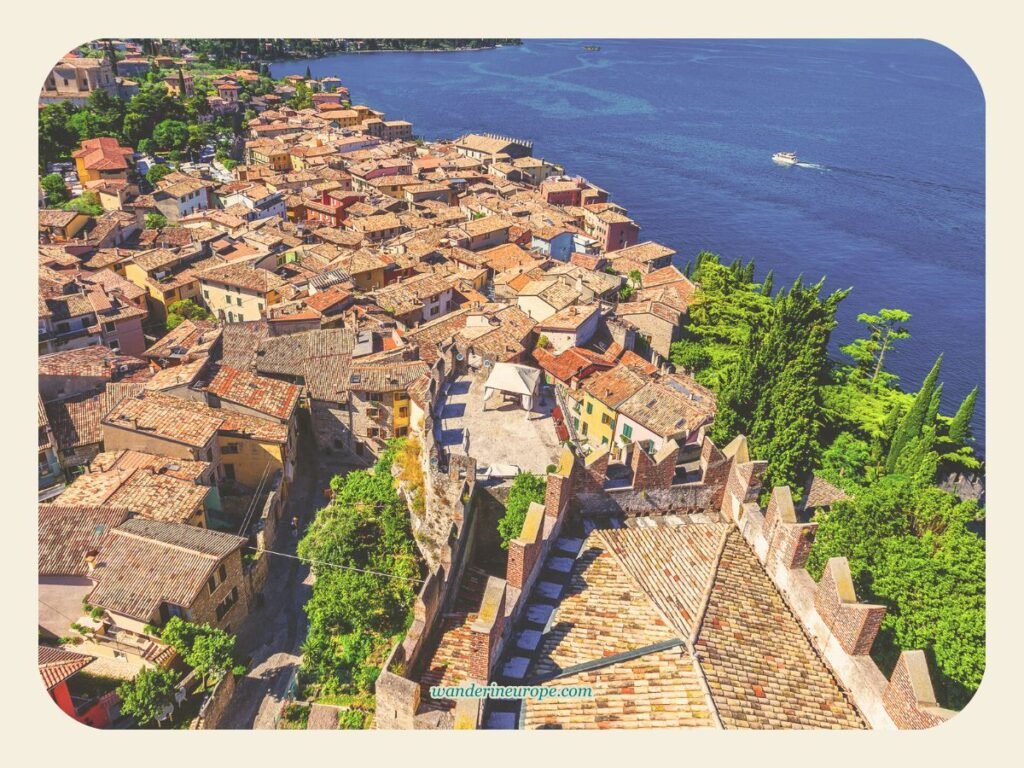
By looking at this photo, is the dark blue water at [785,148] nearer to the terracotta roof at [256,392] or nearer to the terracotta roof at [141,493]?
the terracotta roof at [256,392]

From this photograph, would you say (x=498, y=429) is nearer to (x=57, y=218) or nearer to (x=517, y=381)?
(x=517, y=381)

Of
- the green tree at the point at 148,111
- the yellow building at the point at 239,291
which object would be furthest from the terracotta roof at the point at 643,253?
the green tree at the point at 148,111

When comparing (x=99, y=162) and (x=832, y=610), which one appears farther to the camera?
(x=99, y=162)

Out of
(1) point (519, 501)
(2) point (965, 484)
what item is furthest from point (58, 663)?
(2) point (965, 484)

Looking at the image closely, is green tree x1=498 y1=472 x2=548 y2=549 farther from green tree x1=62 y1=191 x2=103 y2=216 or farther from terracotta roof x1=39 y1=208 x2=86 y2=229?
green tree x1=62 y1=191 x2=103 y2=216

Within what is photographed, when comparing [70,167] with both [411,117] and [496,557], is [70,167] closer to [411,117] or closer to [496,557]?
[496,557]

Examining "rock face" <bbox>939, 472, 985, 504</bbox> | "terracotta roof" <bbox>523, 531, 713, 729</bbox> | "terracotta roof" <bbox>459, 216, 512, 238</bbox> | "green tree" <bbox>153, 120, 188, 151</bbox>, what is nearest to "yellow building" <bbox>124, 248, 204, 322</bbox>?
"terracotta roof" <bbox>459, 216, 512, 238</bbox>
